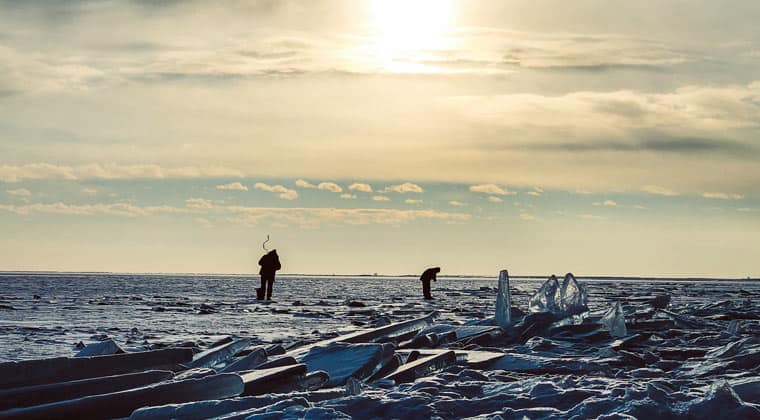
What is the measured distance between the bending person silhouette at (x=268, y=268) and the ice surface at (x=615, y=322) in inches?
648

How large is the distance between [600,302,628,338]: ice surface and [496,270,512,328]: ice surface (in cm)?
137

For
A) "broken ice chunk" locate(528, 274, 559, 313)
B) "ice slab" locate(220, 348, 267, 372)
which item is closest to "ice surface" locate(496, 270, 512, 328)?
"broken ice chunk" locate(528, 274, 559, 313)

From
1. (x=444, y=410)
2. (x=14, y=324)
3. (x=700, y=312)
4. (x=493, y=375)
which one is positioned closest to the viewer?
(x=444, y=410)

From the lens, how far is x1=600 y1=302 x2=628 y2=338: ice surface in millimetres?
11164

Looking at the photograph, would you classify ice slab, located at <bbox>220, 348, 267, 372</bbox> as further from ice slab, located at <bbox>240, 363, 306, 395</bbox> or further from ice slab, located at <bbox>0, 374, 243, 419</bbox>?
ice slab, located at <bbox>0, 374, 243, 419</bbox>

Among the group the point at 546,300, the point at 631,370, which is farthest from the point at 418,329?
the point at 631,370

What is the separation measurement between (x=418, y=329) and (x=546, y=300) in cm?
224

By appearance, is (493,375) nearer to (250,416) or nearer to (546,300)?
(250,416)

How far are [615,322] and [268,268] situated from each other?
1680 centimetres

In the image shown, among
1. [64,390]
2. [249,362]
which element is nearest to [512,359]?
[249,362]

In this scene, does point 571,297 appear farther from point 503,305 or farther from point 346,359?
point 346,359

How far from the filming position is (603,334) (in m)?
10.8

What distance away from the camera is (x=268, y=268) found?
26500 millimetres

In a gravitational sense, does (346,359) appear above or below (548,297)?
below
